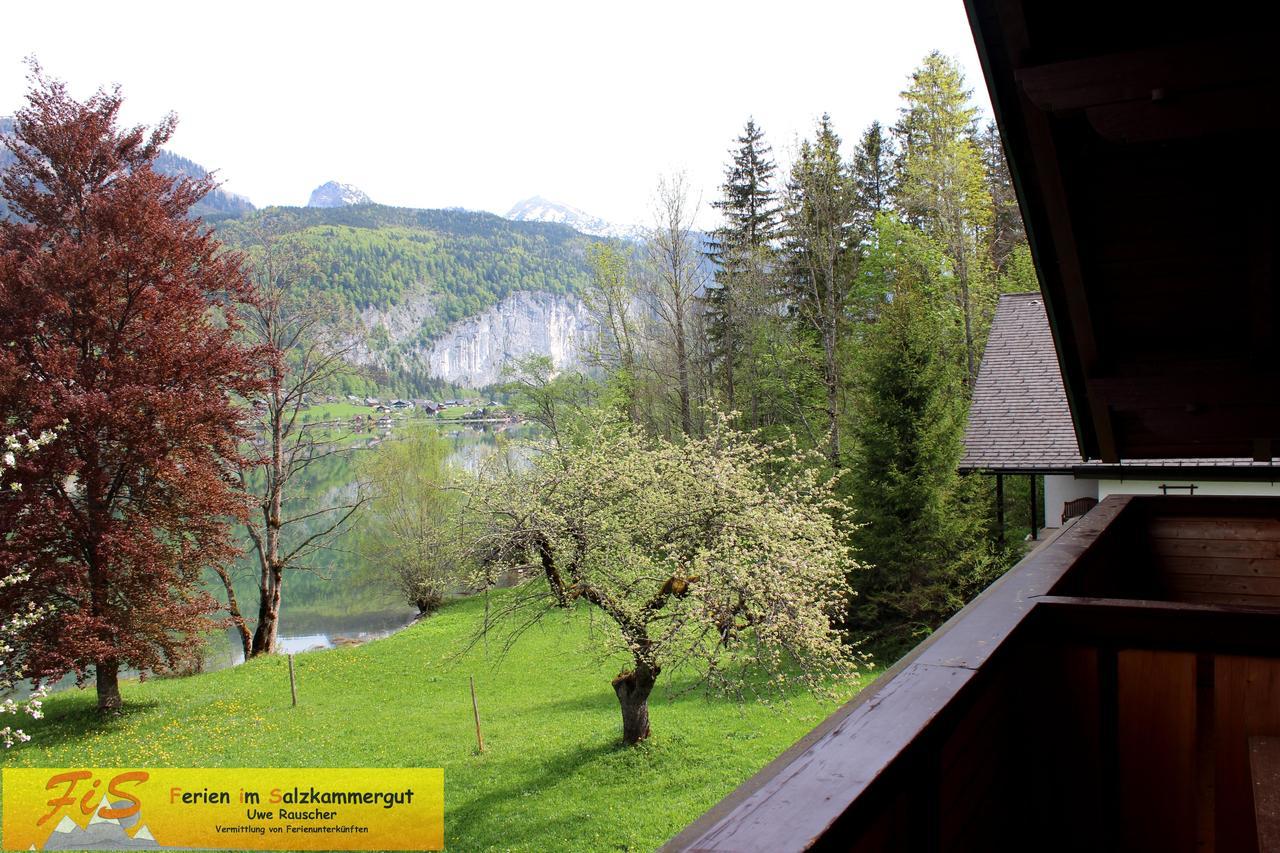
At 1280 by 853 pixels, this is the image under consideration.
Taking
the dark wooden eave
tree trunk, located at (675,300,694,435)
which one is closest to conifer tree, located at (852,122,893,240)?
tree trunk, located at (675,300,694,435)

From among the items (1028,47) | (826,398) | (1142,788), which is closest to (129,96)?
(1028,47)

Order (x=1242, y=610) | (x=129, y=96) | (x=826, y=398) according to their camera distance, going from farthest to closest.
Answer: (x=826, y=398), (x=129, y=96), (x=1242, y=610)

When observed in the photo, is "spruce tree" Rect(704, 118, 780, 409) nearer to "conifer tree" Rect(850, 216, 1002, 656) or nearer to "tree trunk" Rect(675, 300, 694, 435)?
"tree trunk" Rect(675, 300, 694, 435)

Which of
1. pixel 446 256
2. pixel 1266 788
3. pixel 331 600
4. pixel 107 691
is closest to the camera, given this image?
pixel 1266 788

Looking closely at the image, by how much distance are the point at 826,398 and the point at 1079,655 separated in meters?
22.3

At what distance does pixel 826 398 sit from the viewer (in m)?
23.6

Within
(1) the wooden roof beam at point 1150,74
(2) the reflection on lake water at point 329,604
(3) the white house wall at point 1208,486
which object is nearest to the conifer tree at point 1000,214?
(3) the white house wall at point 1208,486

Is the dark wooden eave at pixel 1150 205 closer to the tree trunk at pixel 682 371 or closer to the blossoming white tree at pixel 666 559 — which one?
the blossoming white tree at pixel 666 559

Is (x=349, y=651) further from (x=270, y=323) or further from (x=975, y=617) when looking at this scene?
(x=975, y=617)

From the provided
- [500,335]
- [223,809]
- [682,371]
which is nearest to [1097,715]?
[223,809]

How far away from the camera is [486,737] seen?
11.2 m

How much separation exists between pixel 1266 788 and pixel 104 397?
37.6 ft

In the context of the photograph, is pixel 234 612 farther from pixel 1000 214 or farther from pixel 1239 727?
pixel 1000 214

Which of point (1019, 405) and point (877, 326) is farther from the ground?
point (877, 326)
